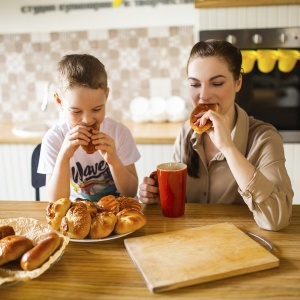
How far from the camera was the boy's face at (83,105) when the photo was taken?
1425 millimetres

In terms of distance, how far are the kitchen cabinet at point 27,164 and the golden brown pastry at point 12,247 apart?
1767 mm

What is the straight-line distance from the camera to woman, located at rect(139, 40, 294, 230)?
1266 millimetres

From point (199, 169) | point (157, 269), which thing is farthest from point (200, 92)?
point (157, 269)

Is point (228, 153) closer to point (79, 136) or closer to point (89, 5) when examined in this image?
point (79, 136)

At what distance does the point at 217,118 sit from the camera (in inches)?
52.7

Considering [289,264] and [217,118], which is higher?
[217,118]

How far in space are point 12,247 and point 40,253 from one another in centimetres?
8

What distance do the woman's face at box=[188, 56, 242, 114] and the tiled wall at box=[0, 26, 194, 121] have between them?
69.7 inches

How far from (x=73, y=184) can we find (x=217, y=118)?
0.68 meters

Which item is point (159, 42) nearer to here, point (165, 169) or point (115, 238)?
point (165, 169)

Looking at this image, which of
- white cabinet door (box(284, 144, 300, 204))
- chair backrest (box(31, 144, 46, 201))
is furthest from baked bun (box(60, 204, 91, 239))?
white cabinet door (box(284, 144, 300, 204))

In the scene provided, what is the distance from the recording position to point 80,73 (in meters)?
1.46

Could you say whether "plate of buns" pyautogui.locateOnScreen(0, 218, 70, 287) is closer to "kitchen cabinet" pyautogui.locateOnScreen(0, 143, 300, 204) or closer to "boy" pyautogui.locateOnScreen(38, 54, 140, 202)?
"boy" pyautogui.locateOnScreen(38, 54, 140, 202)

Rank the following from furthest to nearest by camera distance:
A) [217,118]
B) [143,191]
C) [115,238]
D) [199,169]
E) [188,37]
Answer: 1. [188,37]
2. [199,169]
3. [143,191]
4. [217,118]
5. [115,238]
